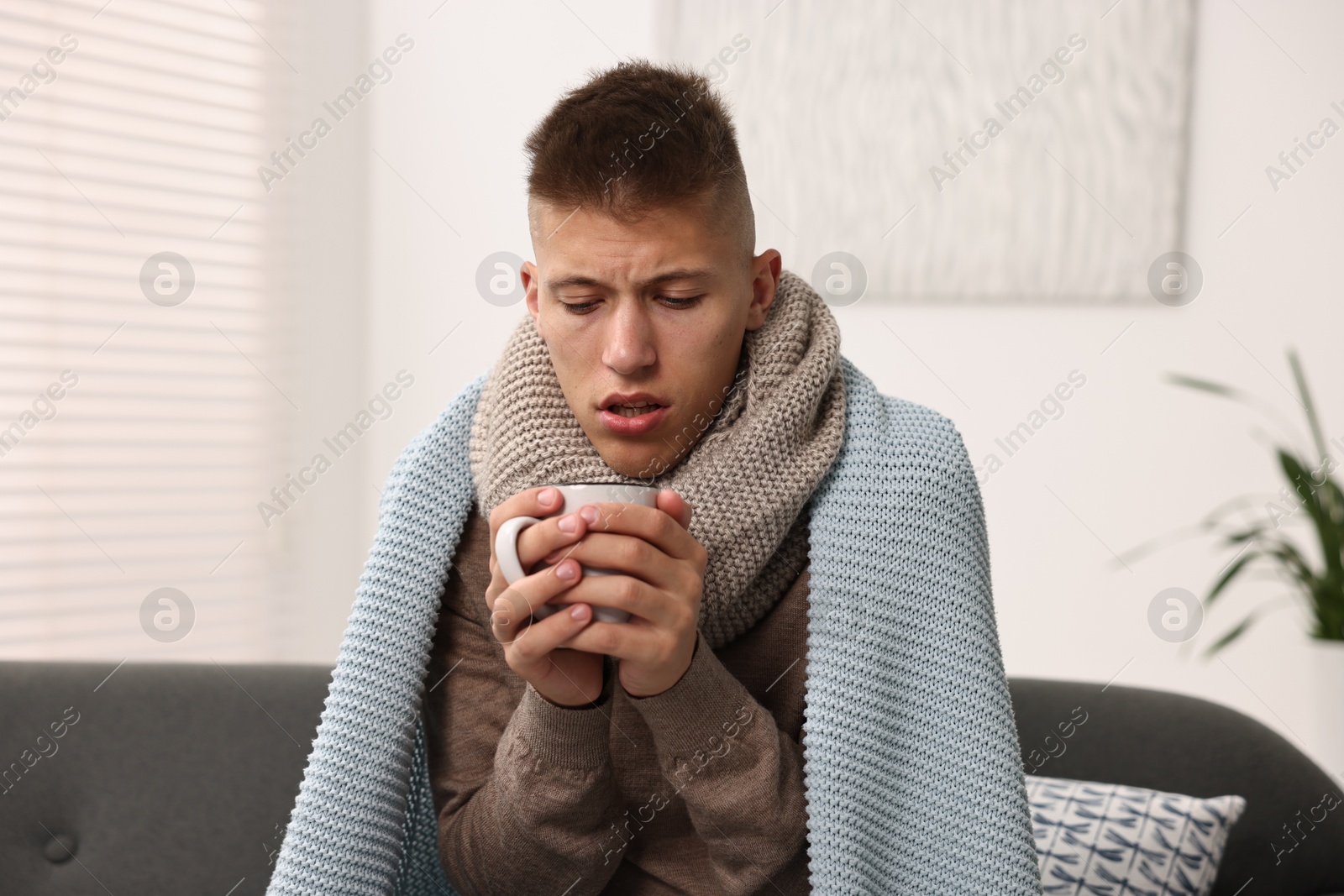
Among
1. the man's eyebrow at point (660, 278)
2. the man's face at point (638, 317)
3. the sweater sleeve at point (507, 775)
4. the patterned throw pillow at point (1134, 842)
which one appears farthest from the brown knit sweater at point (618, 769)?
the patterned throw pillow at point (1134, 842)

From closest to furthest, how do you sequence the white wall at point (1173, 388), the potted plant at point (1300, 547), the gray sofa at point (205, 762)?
the gray sofa at point (205, 762), the potted plant at point (1300, 547), the white wall at point (1173, 388)

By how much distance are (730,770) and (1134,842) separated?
74 centimetres

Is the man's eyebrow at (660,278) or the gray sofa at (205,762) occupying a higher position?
the man's eyebrow at (660,278)

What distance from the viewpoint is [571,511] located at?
96 cm

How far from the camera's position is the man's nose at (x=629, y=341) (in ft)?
3.65

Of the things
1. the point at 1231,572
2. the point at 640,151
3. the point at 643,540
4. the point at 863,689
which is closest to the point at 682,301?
the point at 640,151

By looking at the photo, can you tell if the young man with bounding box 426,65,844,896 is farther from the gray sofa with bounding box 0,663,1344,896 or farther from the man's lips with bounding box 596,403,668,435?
the gray sofa with bounding box 0,663,1344,896

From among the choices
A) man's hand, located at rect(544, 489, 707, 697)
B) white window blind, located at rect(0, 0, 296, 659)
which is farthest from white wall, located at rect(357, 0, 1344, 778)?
man's hand, located at rect(544, 489, 707, 697)

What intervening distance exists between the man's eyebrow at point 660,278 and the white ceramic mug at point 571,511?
0.25 metres

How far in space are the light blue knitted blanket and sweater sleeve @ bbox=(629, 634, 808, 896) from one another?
0.03 meters

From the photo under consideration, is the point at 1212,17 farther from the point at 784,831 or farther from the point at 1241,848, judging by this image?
the point at 784,831

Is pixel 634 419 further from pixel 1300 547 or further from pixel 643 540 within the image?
pixel 1300 547

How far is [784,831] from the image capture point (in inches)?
44.1

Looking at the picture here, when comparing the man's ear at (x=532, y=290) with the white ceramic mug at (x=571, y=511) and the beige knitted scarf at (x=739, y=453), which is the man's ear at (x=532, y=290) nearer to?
the beige knitted scarf at (x=739, y=453)
